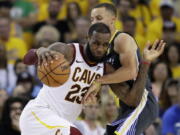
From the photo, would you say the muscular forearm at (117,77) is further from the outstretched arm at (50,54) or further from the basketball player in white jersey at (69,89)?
the outstretched arm at (50,54)

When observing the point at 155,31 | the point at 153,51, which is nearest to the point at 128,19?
the point at 155,31

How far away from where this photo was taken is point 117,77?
6859mm

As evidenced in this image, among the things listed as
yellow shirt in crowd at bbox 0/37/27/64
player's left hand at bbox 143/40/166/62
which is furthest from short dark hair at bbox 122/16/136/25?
player's left hand at bbox 143/40/166/62

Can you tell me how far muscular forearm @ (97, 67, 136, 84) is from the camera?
684cm

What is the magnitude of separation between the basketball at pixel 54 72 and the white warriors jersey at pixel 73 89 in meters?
0.16

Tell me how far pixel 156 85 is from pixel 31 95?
2323 millimetres

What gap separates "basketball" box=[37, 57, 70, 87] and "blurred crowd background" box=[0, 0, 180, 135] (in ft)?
8.19

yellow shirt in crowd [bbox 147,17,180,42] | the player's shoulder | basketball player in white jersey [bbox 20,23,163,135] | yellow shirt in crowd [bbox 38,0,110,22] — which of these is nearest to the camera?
basketball player in white jersey [bbox 20,23,163,135]

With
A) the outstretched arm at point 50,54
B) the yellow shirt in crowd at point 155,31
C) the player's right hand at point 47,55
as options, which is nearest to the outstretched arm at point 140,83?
the outstretched arm at point 50,54

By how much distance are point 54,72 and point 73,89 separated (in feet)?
1.31

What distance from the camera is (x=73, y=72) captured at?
22.3ft

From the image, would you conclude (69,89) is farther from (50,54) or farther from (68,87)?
(50,54)

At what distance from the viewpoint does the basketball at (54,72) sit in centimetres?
656

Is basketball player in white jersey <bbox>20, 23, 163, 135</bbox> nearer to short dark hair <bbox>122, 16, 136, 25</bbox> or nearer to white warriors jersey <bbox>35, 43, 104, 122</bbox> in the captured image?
white warriors jersey <bbox>35, 43, 104, 122</bbox>
